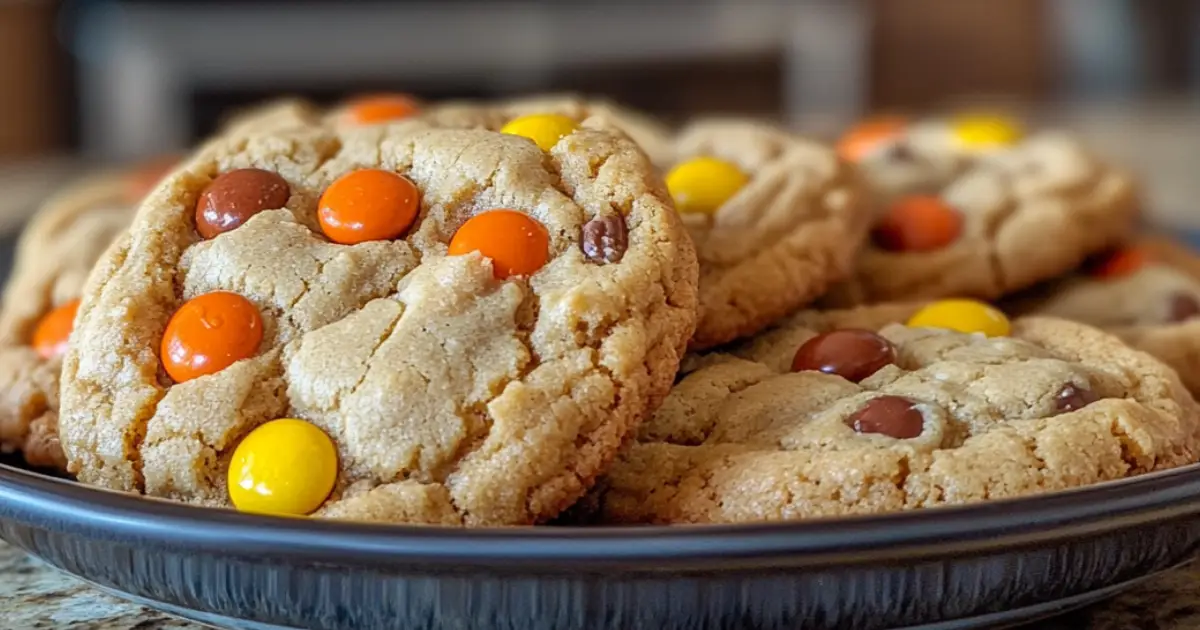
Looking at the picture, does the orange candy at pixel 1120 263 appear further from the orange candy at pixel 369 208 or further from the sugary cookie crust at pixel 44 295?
the sugary cookie crust at pixel 44 295

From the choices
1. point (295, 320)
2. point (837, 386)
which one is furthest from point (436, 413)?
point (837, 386)

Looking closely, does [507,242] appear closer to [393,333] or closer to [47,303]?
[393,333]

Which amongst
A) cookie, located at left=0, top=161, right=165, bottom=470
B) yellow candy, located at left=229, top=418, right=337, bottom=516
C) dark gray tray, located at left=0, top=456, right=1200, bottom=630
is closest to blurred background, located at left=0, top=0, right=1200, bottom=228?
cookie, located at left=0, top=161, right=165, bottom=470

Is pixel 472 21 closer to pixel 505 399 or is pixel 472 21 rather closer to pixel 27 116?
pixel 27 116

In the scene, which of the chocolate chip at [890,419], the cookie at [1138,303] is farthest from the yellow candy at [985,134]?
the chocolate chip at [890,419]

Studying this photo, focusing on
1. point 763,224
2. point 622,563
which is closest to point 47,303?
point 763,224

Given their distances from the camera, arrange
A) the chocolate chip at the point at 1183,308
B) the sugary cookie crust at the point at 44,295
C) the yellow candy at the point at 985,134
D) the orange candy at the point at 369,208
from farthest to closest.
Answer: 1. the yellow candy at the point at 985,134
2. the chocolate chip at the point at 1183,308
3. the sugary cookie crust at the point at 44,295
4. the orange candy at the point at 369,208
